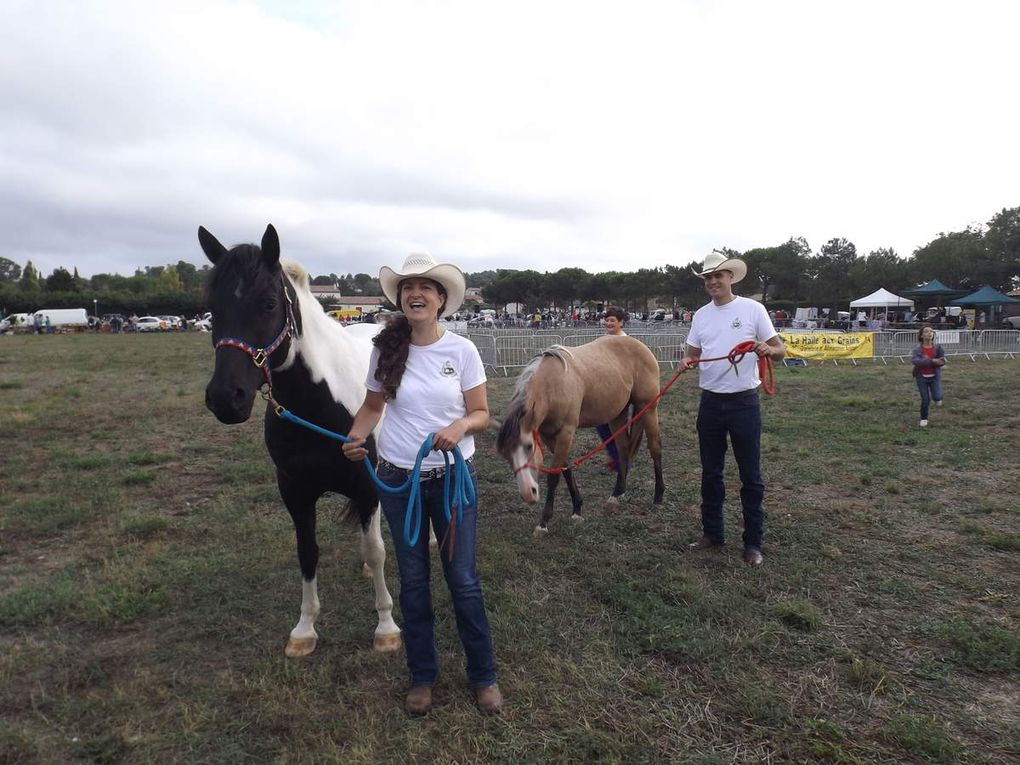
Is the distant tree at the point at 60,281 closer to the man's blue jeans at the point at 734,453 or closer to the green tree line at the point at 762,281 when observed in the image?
the green tree line at the point at 762,281

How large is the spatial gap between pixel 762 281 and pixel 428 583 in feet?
195

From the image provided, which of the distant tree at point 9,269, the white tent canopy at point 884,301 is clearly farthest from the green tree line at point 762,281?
the distant tree at point 9,269

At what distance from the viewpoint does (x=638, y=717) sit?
8.96 ft

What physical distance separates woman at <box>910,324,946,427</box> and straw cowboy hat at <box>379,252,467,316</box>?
877 cm

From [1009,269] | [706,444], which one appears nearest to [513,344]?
[706,444]

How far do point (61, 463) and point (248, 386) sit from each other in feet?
Answer: 20.6

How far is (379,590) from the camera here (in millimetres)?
3477

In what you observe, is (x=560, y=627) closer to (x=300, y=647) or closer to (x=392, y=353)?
(x=300, y=647)

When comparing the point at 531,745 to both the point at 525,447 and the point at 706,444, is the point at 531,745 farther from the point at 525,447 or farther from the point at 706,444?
the point at 706,444

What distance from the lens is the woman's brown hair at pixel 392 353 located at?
2580 mm

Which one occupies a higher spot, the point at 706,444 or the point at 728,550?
the point at 706,444

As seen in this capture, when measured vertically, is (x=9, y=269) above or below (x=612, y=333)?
above

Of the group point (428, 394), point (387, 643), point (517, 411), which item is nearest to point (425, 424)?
point (428, 394)

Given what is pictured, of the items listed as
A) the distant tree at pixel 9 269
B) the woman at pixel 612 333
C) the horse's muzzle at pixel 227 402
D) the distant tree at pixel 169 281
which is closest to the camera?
the horse's muzzle at pixel 227 402
